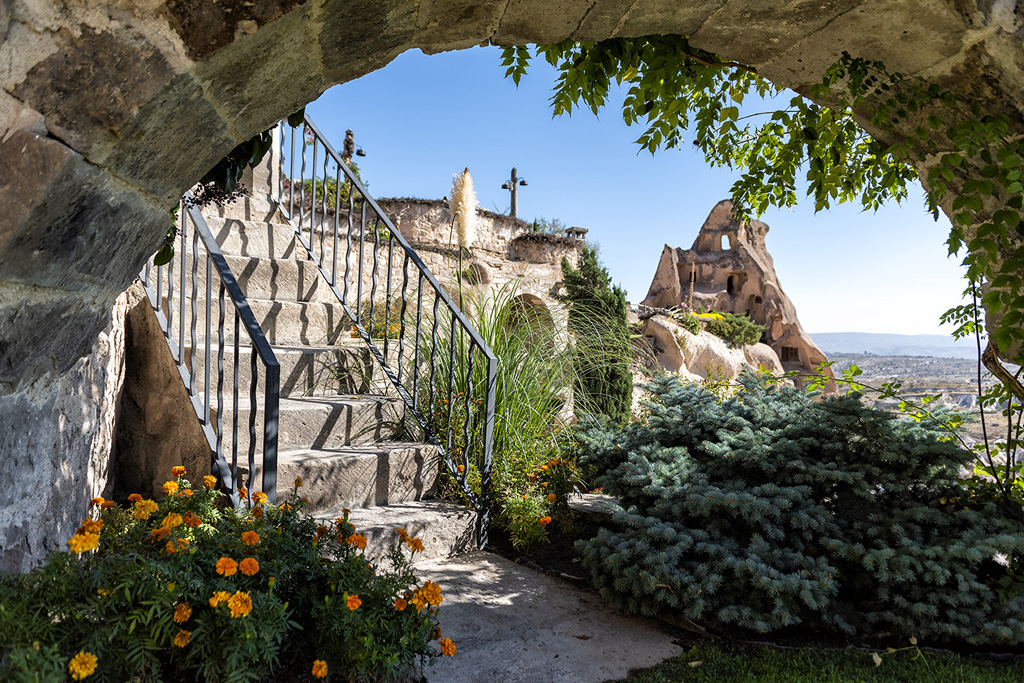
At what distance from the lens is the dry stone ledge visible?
3.01 ft

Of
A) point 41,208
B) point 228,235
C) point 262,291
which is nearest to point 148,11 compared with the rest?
point 41,208

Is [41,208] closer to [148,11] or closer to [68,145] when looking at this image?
[68,145]

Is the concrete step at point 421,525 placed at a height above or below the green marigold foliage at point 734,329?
below

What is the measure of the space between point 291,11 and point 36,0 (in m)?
0.38

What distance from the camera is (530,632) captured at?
2.38 metres

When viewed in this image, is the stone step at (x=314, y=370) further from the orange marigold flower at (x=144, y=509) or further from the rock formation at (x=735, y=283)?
the rock formation at (x=735, y=283)

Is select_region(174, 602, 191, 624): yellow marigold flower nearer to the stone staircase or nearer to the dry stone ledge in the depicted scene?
the dry stone ledge

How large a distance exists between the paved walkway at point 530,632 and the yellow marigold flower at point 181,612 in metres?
Result: 0.99

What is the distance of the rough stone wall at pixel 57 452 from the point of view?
122 centimetres

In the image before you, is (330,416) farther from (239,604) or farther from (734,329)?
(734,329)

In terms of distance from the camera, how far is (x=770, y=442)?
2.72 meters

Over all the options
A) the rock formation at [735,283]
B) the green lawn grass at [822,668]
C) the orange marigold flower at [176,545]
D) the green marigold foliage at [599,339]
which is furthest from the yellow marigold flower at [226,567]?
the rock formation at [735,283]

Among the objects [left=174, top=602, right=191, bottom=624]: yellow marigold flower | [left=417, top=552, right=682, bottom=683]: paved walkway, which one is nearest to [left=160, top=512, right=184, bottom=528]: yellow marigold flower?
[left=174, top=602, right=191, bottom=624]: yellow marigold flower

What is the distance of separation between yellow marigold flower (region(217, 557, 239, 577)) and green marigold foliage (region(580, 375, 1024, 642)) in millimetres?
1510
